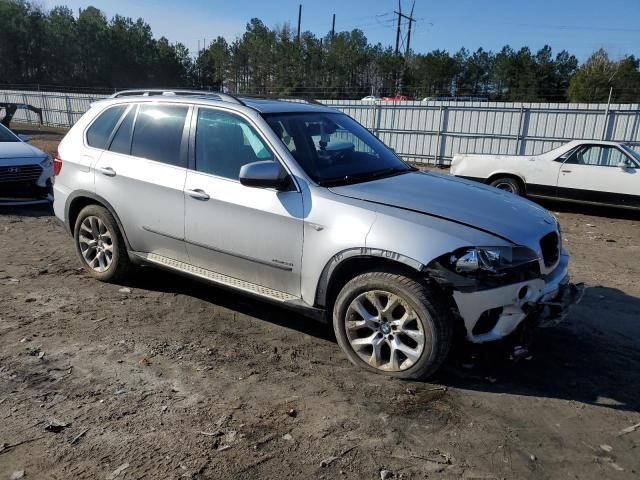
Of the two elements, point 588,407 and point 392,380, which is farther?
point 392,380

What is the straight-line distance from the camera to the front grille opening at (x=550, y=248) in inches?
142

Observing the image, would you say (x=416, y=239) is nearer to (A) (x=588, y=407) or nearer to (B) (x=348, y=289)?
(B) (x=348, y=289)

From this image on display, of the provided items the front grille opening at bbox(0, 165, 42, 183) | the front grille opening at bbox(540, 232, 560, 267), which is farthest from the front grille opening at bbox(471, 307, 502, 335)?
the front grille opening at bbox(0, 165, 42, 183)

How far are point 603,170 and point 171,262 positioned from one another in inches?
331

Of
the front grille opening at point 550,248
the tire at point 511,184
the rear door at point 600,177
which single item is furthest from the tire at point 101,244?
the rear door at point 600,177

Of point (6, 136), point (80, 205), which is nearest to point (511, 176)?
A: point (80, 205)

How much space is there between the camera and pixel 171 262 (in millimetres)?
4637

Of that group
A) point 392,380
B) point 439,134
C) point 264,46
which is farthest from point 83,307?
point 264,46

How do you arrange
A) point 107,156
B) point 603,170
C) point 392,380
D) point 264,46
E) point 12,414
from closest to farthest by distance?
point 12,414
point 392,380
point 107,156
point 603,170
point 264,46

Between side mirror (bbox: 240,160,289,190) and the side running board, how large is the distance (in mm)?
810

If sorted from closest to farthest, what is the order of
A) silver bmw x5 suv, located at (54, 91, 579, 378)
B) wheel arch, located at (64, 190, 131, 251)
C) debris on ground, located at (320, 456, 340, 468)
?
debris on ground, located at (320, 456, 340, 468)
silver bmw x5 suv, located at (54, 91, 579, 378)
wheel arch, located at (64, 190, 131, 251)

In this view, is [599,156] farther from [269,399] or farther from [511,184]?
[269,399]

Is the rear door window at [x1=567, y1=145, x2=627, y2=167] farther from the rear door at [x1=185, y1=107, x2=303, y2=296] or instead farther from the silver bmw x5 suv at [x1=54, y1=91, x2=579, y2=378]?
the rear door at [x1=185, y1=107, x2=303, y2=296]

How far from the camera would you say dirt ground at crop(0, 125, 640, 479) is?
277 cm
